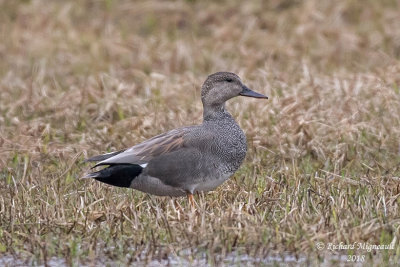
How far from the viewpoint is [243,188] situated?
5.90 meters

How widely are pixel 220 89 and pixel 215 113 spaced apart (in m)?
0.19

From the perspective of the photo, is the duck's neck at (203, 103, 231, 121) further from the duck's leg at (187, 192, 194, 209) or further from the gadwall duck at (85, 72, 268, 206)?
the duck's leg at (187, 192, 194, 209)

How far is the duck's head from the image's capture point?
613cm

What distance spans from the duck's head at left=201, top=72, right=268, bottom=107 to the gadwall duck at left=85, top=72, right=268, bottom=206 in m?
0.34

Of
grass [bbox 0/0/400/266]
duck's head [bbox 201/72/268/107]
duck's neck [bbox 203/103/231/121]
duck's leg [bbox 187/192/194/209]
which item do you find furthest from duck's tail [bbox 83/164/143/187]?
duck's head [bbox 201/72/268/107]

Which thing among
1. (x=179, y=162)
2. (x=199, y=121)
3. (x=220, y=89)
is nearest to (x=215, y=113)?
(x=220, y=89)

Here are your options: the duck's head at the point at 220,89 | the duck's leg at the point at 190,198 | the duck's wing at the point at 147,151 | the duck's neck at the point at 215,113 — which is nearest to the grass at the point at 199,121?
the duck's leg at the point at 190,198

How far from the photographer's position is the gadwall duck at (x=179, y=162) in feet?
18.2

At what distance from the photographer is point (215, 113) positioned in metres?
6.05

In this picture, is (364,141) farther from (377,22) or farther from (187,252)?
(377,22)

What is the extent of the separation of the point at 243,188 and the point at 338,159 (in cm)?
108

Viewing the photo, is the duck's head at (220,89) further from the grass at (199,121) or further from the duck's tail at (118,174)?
the duck's tail at (118,174)

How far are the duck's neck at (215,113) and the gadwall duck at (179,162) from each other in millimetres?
195

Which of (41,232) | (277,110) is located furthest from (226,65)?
(41,232)
